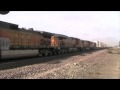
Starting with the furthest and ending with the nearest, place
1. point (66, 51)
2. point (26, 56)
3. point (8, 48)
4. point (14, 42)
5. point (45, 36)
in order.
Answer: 1. point (66, 51)
2. point (45, 36)
3. point (26, 56)
4. point (14, 42)
5. point (8, 48)

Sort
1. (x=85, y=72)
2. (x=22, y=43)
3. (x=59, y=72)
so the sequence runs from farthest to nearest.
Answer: (x=22, y=43), (x=85, y=72), (x=59, y=72)

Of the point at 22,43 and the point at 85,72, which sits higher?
the point at 22,43

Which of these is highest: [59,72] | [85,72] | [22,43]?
[22,43]

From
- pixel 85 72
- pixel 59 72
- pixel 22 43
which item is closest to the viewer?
pixel 59 72

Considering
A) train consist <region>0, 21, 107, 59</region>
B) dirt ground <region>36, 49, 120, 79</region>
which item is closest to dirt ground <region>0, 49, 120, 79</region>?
dirt ground <region>36, 49, 120, 79</region>

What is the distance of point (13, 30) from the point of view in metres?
24.8

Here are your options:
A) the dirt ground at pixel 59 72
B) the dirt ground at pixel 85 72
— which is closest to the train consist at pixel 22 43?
the dirt ground at pixel 59 72

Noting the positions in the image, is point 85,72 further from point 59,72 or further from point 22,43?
A: point 22,43

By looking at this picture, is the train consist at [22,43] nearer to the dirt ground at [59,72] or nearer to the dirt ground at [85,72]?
the dirt ground at [59,72]

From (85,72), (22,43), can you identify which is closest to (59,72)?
(85,72)

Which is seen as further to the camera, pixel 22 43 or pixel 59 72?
pixel 22 43
